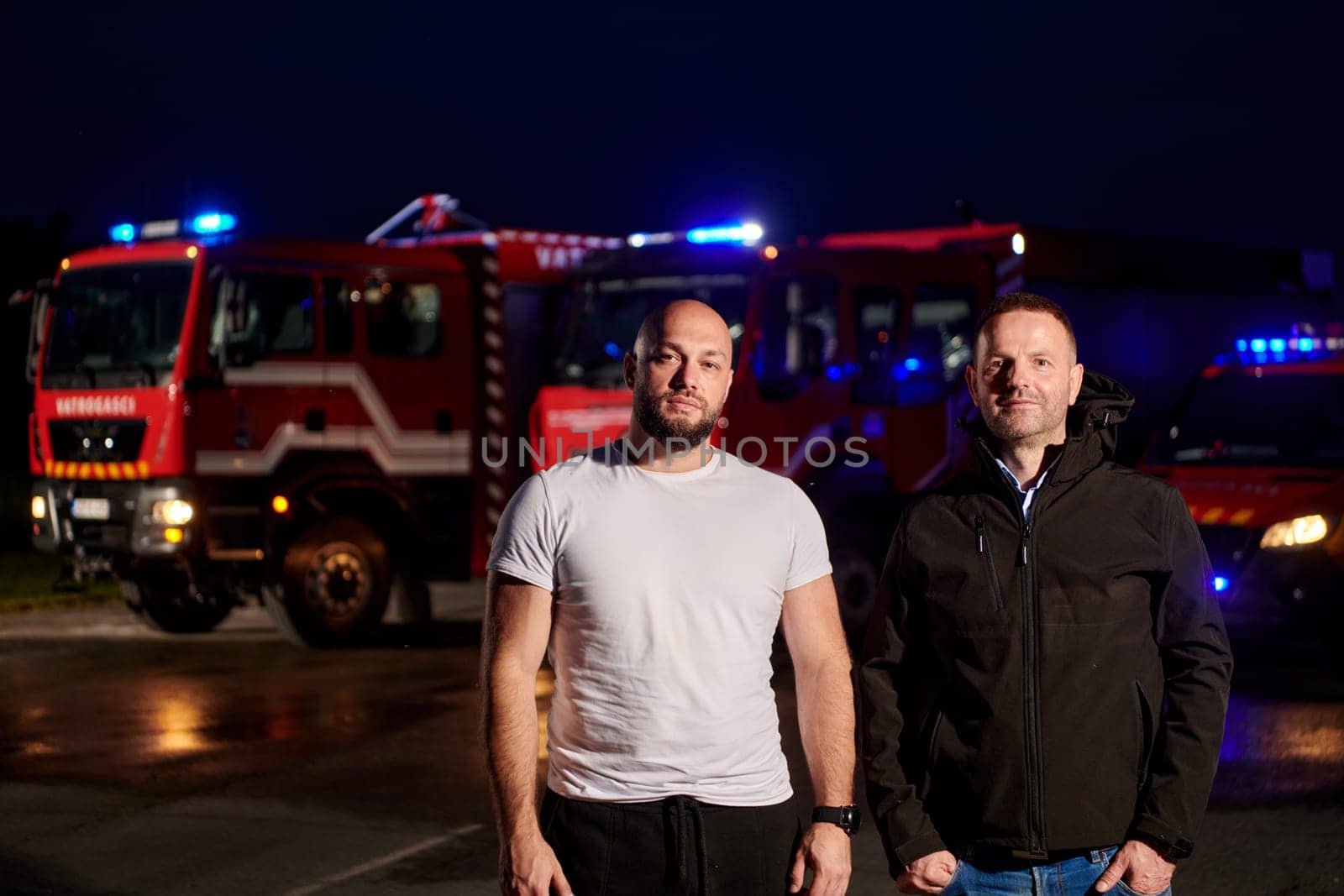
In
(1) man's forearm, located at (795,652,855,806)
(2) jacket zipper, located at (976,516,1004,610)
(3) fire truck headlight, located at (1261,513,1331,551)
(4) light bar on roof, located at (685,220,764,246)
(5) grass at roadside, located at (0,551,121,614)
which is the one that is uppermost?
(4) light bar on roof, located at (685,220,764,246)

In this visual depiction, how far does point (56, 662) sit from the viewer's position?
463 inches

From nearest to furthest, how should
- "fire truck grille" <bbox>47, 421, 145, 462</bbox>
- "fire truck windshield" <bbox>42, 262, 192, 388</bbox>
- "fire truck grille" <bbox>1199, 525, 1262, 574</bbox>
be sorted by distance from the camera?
"fire truck grille" <bbox>1199, 525, 1262, 574</bbox>
"fire truck windshield" <bbox>42, 262, 192, 388</bbox>
"fire truck grille" <bbox>47, 421, 145, 462</bbox>

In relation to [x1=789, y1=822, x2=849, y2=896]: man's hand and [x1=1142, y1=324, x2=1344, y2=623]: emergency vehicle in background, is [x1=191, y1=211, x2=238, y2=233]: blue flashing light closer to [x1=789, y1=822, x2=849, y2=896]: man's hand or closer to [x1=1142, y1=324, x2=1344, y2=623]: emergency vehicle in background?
[x1=1142, y1=324, x2=1344, y2=623]: emergency vehicle in background

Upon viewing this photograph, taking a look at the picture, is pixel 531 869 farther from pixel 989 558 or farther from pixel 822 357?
pixel 822 357

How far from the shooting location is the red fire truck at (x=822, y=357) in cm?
1149

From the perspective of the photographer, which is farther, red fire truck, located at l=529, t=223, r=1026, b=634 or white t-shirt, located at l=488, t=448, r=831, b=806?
red fire truck, located at l=529, t=223, r=1026, b=634

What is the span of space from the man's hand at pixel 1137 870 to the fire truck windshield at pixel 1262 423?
8278 millimetres

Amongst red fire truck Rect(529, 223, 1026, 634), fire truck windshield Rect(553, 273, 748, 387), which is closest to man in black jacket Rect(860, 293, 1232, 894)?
red fire truck Rect(529, 223, 1026, 634)

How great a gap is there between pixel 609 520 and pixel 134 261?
974 cm

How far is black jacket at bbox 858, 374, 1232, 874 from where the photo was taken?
10.2ft

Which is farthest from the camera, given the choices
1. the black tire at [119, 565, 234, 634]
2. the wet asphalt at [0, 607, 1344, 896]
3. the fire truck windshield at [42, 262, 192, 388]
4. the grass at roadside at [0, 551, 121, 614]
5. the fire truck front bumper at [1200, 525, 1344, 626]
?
the grass at roadside at [0, 551, 121, 614]

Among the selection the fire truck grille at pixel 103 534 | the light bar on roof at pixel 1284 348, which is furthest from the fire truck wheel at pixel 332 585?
the light bar on roof at pixel 1284 348

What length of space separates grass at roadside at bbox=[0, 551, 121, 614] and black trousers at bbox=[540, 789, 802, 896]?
1170 centimetres

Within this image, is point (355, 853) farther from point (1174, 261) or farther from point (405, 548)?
point (1174, 261)
